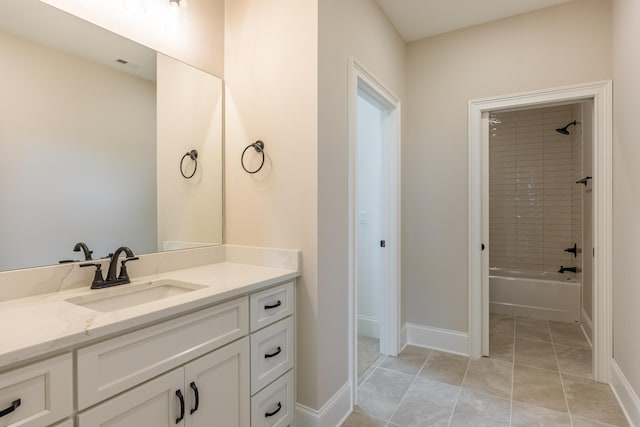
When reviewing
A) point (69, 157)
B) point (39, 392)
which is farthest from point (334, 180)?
point (39, 392)

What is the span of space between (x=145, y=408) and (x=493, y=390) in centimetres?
215

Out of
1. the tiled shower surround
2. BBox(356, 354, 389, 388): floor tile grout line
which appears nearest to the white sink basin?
BBox(356, 354, 389, 388): floor tile grout line

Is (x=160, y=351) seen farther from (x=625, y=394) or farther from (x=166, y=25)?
(x=625, y=394)

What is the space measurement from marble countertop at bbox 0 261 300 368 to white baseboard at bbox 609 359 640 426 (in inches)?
81.3

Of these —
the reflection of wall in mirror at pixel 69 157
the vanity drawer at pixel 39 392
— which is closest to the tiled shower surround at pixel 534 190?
the reflection of wall in mirror at pixel 69 157

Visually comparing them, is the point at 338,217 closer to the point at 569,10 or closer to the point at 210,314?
the point at 210,314

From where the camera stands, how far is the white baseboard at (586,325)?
9.75 feet

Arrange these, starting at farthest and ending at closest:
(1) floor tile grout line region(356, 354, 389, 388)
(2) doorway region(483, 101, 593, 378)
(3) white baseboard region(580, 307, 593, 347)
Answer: (2) doorway region(483, 101, 593, 378)
(3) white baseboard region(580, 307, 593, 347)
(1) floor tile grout line region(356, 354, 389, 388)

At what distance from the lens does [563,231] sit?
13.2ft

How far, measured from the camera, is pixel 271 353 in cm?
156

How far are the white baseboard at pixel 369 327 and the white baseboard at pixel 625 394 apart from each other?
5.45 feet

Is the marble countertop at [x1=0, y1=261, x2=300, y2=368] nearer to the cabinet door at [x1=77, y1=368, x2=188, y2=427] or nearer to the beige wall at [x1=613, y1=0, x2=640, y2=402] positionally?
the cabinet door at [x1=77, y1=368, x2=188, y2=427]

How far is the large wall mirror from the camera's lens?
1.25 m

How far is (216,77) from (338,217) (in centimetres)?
115
